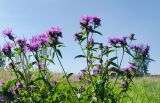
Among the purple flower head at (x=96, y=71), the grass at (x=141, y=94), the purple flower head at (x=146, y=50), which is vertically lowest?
the grass at (x=141, y=94)

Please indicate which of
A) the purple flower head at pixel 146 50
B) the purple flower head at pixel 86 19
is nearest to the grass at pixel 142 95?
the purple flower head at pixel 146 50

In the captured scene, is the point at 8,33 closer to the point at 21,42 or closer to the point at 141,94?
the point at 21,42

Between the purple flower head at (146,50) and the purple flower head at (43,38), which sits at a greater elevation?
the purple flower head at (43,38)

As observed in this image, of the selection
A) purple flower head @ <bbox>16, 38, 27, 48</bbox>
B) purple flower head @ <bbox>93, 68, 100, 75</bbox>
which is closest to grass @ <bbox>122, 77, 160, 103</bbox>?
purple flower head @ <bbox>93, 68, 100, 75</bbox>

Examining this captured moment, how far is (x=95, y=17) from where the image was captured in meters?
5.20

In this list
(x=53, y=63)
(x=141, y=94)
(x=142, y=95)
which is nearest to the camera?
(x=53, y=63)

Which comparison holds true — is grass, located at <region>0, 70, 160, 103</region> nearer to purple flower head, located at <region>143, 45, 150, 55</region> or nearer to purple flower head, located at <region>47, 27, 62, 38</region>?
purple flower head, located at <region>143, 45, 150, 55</region>

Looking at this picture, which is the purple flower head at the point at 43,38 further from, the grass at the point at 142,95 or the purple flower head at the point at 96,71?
the grass at the point at 142,95

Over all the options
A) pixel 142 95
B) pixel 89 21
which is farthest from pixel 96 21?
pixel 142 95

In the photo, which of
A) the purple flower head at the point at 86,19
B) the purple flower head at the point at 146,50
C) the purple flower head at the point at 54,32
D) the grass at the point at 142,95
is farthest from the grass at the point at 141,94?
the purple flower head at the point at 54,32

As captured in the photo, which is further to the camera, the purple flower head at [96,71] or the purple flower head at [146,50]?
the purple flower head at [96,71]

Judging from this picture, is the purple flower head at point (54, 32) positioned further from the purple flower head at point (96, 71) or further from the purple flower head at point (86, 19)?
the purple flower head at point (96, 71)

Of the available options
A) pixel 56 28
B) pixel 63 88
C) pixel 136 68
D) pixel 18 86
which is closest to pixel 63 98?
pixel 63 88

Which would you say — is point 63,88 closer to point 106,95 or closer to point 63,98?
point 63,98
